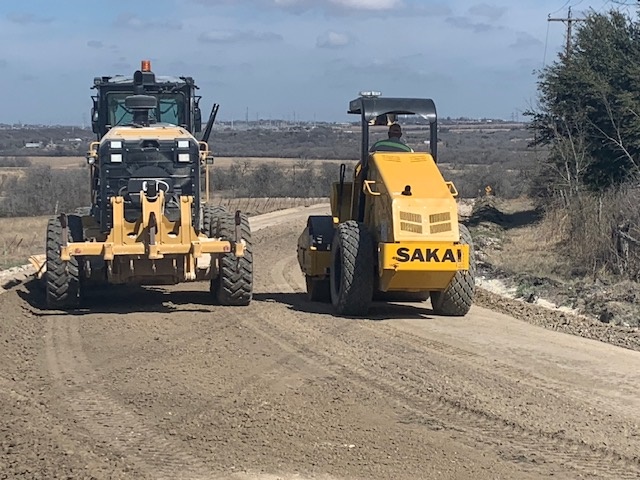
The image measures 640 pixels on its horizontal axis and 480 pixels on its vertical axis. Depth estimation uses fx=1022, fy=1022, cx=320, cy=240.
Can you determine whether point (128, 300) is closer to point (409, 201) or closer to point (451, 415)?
point (409, 201)

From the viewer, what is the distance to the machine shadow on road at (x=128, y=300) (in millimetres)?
13336

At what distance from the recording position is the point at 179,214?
12.9 metres

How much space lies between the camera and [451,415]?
8.06 metres

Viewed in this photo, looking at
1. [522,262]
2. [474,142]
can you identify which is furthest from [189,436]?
[474,142]

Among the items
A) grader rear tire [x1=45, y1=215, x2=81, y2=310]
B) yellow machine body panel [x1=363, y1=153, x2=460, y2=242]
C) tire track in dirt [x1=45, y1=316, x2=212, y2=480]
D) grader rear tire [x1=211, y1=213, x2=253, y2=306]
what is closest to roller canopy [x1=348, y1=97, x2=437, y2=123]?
yellow machine body panel [x1=363, y1=153, x2=460, y2=242]

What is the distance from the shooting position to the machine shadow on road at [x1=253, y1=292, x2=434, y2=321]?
1306cm

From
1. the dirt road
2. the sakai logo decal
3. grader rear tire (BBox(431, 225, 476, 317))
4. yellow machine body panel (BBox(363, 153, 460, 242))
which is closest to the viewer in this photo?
the dirt road

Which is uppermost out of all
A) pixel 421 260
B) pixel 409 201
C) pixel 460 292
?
pixel 409 201

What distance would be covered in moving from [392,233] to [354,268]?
0.78m

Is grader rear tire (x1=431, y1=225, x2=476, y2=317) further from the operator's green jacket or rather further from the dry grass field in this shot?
the dry grass field

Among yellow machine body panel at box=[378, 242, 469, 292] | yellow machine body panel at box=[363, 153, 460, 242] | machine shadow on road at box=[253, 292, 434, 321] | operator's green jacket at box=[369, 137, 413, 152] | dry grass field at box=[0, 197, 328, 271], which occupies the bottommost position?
dry grass field at box=[0, 197, 328, 271]

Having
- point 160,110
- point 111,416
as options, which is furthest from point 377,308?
point 111,416

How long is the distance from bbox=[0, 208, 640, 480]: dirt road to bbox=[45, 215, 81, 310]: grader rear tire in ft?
0.90

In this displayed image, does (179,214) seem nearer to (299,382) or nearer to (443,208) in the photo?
(443,208)
